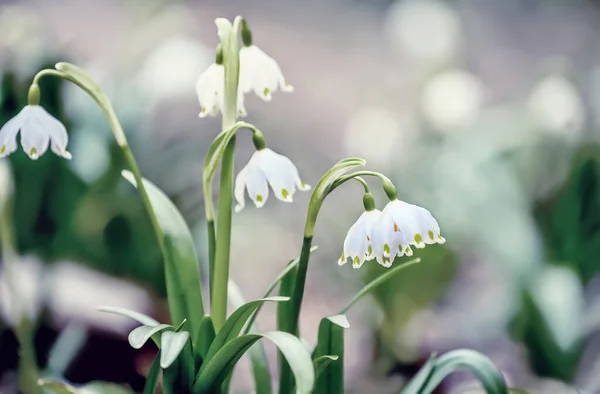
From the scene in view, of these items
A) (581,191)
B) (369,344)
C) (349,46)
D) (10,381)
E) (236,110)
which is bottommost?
(369,344)

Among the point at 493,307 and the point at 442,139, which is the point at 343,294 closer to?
the point at 493,307

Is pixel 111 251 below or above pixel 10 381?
above

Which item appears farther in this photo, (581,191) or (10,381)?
(581,191)

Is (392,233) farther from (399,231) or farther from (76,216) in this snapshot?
(76,216)

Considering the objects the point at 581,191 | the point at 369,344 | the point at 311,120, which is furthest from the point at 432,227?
the point at 311,120

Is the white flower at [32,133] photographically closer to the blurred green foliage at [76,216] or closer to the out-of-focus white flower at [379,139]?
the blurred green foliage at [76,216]

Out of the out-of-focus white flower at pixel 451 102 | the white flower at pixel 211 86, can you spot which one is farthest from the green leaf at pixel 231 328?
the out-of-focus white flower at pixel 451 102

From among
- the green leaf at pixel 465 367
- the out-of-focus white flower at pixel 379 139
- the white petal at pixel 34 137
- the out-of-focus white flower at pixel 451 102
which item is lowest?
the green leaf at pixel 465 367
